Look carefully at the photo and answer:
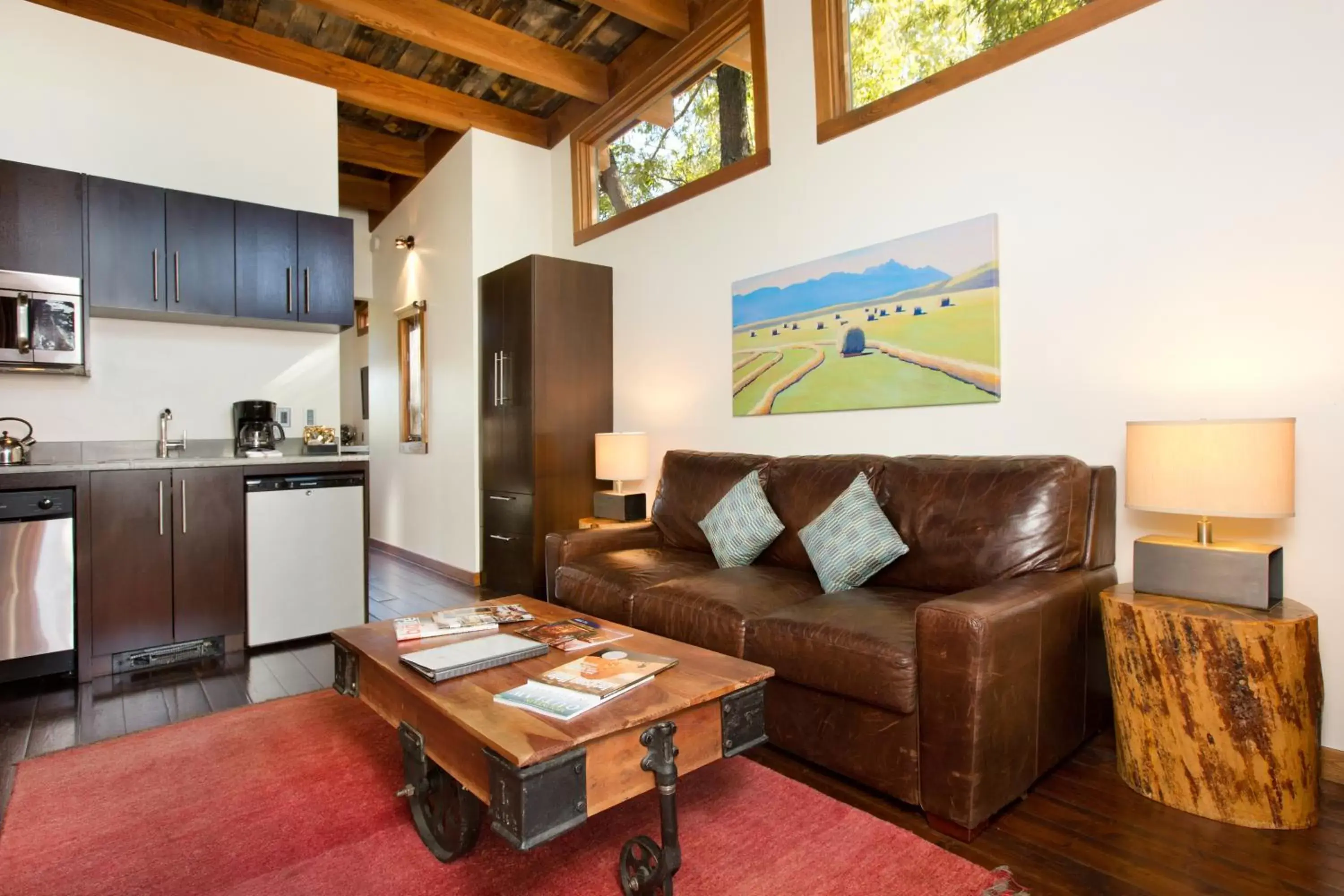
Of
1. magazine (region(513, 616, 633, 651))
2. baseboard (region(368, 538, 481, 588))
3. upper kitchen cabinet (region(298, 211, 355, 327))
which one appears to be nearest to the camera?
magazine (region(513, 616, 633, 651))

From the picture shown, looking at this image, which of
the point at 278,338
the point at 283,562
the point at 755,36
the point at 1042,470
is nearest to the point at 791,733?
the point at 1042,470

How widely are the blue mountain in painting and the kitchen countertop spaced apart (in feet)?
7.26

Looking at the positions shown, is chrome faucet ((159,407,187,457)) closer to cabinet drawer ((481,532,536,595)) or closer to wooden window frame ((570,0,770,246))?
cabinet drawer ((481,532,536,595))

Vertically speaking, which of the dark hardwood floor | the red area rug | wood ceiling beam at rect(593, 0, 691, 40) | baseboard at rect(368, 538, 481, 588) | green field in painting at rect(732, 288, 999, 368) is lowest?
the dark hardwood floor

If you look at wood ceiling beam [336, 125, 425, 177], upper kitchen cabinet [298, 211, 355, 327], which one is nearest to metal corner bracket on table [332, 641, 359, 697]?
upper kitchen cabinet [298, 211, 355, 327]

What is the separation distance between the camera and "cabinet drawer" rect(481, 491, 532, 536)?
14.3 feet

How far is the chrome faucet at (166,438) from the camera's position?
11.7 feet

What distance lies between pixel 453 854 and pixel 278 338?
3398 mm

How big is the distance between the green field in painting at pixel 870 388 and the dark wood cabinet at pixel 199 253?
2.94 meters

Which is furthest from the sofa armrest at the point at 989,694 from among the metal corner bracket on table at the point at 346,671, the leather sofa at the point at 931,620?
the metal corner bracket on table at the point at 346,671

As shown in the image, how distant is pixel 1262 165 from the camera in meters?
2.06

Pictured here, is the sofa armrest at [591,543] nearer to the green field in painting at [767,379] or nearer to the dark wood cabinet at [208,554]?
the green field in painting at [767,379]

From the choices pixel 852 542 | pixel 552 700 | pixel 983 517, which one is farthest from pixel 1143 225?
pixel 552 700

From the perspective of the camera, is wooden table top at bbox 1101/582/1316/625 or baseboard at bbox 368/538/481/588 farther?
baseboard at bbox 368/538/481/588
